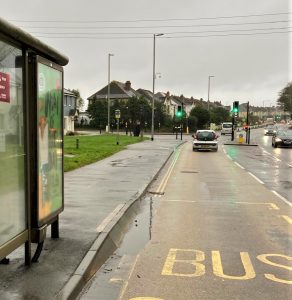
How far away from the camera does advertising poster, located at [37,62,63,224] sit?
18.8ft

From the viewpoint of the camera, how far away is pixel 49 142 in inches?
241

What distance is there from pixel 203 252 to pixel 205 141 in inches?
1120

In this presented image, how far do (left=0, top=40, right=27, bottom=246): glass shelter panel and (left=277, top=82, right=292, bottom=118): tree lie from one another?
11790cm

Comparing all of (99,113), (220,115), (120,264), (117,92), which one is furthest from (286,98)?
(120,264)

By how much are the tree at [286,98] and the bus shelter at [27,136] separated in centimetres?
11692

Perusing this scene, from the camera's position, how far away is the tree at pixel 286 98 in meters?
118

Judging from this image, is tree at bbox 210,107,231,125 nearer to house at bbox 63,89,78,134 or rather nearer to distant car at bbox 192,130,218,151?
house at bbox 63,89,78,134

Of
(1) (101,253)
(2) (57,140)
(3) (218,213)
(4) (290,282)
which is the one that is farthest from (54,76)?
(3) (218,213)

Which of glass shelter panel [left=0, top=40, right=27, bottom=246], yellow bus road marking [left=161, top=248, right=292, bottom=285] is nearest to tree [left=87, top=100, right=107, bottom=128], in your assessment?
yellow bus road marking [left=161, top=248, right=292, bottom=285]

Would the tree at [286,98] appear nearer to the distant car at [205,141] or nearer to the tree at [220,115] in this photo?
the tree at [220,115]

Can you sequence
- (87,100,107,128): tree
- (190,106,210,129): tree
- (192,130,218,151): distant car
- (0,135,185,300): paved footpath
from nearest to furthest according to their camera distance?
(0,135,185,300): paved footpath → (192,130,218,151): distant car → (87,100,107,128): tree → (190,106,210,129): tree

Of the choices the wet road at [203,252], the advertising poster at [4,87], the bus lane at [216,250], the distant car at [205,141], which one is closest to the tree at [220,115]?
the distant car at [205,141]

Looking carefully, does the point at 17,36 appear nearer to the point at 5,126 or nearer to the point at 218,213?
the point at 5,126

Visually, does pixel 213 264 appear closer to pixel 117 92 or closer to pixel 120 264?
pixel 120 264
